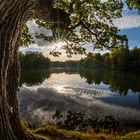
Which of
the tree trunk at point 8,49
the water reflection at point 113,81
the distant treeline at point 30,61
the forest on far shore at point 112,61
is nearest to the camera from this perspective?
the tree trunk at point 8,49

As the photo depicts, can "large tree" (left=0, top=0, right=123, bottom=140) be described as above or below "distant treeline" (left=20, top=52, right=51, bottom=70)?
below

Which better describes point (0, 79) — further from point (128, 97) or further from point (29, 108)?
point (128, 97)

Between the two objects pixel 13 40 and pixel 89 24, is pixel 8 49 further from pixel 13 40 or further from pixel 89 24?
pixel 89 24

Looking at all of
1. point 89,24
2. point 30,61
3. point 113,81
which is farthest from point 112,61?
point 89,24

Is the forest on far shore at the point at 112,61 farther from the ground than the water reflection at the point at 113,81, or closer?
farther from the ground

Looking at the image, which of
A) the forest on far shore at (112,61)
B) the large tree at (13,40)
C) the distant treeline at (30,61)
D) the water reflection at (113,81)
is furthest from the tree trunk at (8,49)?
the distant treeline at (30,61)

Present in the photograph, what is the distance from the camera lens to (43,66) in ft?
623

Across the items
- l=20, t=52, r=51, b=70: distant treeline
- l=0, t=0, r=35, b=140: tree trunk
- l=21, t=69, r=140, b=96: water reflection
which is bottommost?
l=21, t=69, r=140, b=96: water reflection

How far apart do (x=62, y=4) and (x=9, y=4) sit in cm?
647

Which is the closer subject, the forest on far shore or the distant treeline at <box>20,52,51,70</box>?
the forest on far shore

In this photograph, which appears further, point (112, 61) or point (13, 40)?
point (112, 61)

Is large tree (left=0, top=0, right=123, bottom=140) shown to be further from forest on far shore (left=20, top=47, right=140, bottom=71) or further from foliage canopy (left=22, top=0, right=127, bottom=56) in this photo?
forest on far shore (left=20, top=47, right=140, bottom=71)

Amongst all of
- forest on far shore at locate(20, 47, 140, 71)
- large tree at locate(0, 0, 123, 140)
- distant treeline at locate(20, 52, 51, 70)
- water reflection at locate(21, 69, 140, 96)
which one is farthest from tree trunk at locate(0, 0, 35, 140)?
distant treeline at locate(20, 52, 51, 70)

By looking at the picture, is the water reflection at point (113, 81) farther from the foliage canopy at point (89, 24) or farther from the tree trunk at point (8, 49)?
the tree trunk at point (8, 49)
